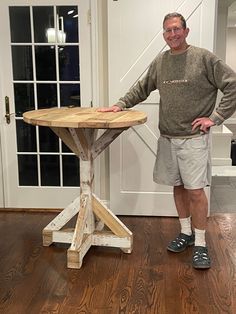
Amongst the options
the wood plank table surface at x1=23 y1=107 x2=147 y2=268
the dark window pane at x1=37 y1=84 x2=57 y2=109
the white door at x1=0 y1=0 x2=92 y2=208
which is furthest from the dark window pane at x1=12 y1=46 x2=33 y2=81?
the wood plank table surface at x1=23 y1=107 x2=147 y2=268

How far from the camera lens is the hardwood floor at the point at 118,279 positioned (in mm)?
2076

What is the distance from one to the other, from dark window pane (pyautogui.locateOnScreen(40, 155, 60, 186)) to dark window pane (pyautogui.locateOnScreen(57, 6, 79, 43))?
1041 mm

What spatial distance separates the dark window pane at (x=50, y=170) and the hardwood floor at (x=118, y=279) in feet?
1.91

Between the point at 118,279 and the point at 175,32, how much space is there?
5.02ft

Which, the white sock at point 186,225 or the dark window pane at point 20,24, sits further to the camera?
the dark window pane at point 20,24

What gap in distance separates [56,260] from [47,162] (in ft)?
3.77

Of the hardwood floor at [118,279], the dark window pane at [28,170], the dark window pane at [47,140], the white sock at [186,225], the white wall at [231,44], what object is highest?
the white wall at [231,44]

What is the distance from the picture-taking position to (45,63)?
3.33 metres

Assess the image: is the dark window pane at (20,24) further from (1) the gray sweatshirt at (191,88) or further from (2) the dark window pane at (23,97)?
(1) the gray sweatshirt at (191,88)

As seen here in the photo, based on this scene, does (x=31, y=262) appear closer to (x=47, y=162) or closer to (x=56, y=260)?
(x=56, y=260)

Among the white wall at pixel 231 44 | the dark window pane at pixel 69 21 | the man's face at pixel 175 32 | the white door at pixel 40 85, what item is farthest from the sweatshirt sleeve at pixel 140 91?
the white wall at pixel 231 44

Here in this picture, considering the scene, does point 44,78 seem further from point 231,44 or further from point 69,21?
point 231,44

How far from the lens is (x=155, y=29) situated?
3119 mm

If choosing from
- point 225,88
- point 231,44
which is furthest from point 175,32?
point 231,44
